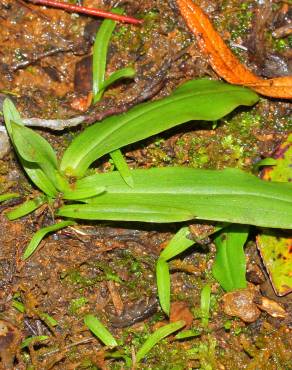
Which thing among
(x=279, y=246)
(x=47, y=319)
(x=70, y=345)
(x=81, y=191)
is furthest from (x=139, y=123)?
(x=70, y=345)

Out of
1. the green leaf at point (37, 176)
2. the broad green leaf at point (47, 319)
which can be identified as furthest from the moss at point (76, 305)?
the green leaf at point (37, 176)

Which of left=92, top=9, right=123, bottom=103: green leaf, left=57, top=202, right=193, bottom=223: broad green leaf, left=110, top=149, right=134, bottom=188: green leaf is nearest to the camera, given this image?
left=57, top=202, right=193, bottom=223: broad green leaf

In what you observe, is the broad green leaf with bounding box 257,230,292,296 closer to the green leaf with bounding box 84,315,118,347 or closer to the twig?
the green leaf with bounding box 84,315,118,347

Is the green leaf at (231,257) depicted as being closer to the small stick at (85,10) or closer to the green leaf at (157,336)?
the green leaf at (157,336)

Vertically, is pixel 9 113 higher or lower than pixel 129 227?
higher

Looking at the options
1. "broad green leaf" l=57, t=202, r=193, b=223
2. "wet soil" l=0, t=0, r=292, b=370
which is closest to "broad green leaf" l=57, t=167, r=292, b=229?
"broad green leaf" l=57, t=202, r=193, b=223

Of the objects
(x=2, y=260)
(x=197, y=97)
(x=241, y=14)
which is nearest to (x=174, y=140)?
(x=197, y=97)

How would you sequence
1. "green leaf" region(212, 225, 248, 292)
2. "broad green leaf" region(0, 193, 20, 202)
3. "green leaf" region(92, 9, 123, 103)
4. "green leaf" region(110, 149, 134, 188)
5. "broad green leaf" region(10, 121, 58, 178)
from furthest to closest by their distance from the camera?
"green leaf" region(92, 9, 123, 103), "green leaf" region(212, 225, 248, 292), "broad green leaf" region(0, 193, 20, 202), "green leaf" region(110, 149, 134, 188), "broad green leaf" region(10, 121, 58, 178)

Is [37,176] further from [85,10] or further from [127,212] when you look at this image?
[85,10]
